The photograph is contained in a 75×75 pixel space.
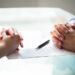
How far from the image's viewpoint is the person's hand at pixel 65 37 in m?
0.69

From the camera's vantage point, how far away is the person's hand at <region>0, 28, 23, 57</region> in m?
0.59

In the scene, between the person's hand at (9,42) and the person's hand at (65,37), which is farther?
the person's hand at (65,37)

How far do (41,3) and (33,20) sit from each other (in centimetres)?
16

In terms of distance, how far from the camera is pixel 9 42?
62 centimetres

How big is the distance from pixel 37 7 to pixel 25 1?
13 centimetres

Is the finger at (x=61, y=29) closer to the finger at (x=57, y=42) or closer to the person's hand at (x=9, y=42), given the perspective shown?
the finger at (x=57, y=42)

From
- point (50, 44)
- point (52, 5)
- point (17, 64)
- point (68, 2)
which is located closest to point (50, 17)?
point (52, 5)

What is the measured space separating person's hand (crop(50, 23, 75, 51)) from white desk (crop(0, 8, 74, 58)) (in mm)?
62

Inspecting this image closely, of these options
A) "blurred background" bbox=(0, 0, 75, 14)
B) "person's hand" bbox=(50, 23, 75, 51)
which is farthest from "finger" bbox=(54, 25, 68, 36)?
"blurred background" bbox=(0, 0, 75, 14)

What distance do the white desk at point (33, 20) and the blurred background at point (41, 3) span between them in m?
0.05

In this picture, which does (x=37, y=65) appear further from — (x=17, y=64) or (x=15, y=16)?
(x=15, y=16)

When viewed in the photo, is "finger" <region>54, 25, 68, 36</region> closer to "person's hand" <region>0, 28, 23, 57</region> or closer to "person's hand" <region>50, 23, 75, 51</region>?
"person's hand" <region>50, 23, 75, 51</region>

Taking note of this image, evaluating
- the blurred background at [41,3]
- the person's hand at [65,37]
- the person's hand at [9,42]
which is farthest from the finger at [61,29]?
the blurred background at [41,3]

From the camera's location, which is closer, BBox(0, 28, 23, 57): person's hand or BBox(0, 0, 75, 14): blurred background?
BBox(0, 28, 23, 57): person's hand
